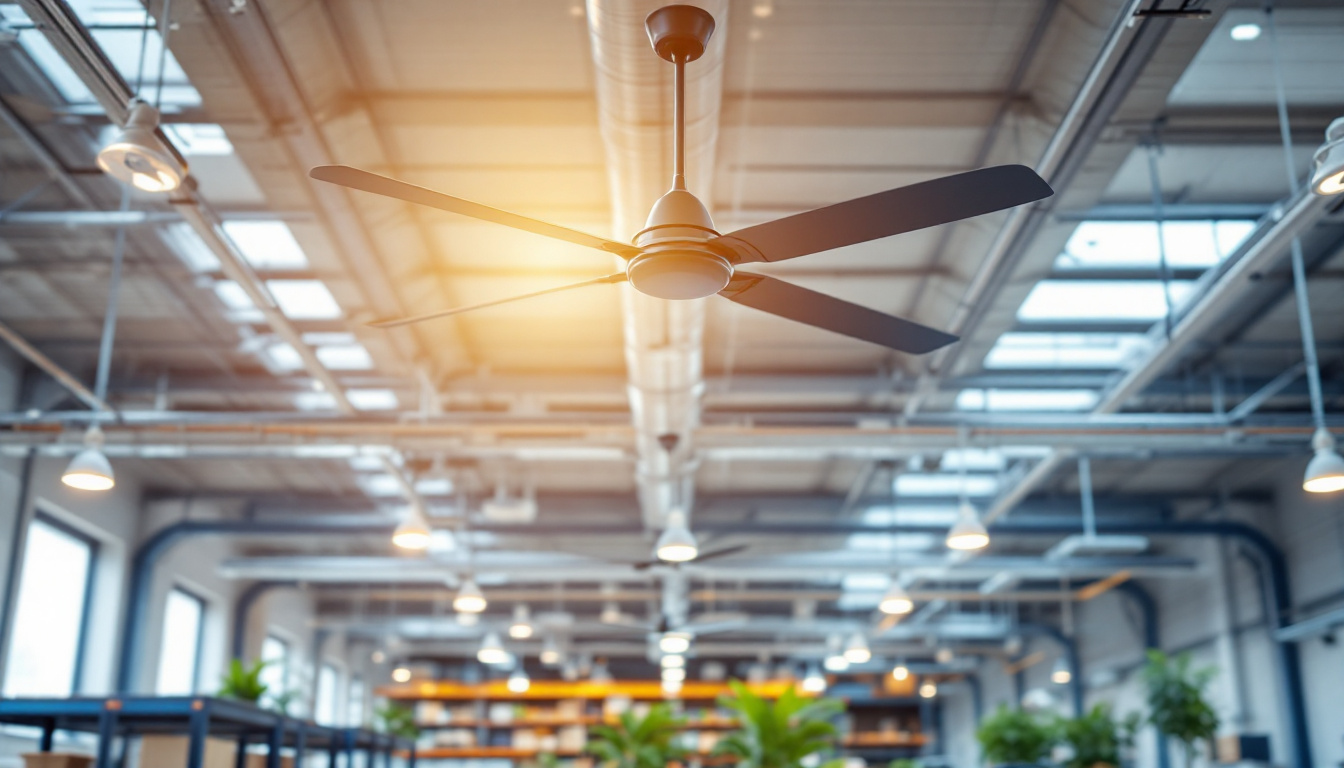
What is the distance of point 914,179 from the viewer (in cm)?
645

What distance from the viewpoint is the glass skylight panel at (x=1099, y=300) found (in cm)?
759

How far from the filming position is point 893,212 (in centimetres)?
315

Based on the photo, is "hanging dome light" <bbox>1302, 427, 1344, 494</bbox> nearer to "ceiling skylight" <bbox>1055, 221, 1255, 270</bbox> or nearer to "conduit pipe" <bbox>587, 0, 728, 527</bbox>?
"ceiling skylight" <bbox>1055, 221, 1255, 270</bbox>

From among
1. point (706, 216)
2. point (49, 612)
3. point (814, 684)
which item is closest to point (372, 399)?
point (49, 612)

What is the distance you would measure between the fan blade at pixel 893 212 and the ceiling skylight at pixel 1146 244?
12.9ft

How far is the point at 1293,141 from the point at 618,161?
3820mm

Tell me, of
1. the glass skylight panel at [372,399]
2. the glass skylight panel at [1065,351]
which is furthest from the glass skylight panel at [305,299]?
the glass skylight panel at [1065,351]

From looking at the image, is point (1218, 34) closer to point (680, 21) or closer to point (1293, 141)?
point (1293, 141)

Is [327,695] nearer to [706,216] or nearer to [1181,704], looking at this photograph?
[1181,704]

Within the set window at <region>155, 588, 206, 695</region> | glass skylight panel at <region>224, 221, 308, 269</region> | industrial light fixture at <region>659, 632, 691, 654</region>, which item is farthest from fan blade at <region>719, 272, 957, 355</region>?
window at <region>155, 588, 206, 695</region>

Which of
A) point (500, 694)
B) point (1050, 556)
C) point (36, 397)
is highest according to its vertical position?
point (36, 397)

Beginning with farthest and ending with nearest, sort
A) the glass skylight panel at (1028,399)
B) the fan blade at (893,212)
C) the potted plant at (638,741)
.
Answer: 1. the potted plant at (638,741)
2. the glass skylight panel at (1028,399)
3. the fan blade at (893,212)

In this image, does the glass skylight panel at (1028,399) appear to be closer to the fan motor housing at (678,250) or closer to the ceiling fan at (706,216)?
the ceiling fan at (706,216)

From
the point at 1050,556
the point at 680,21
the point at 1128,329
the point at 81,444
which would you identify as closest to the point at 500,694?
the point at 1050,556
